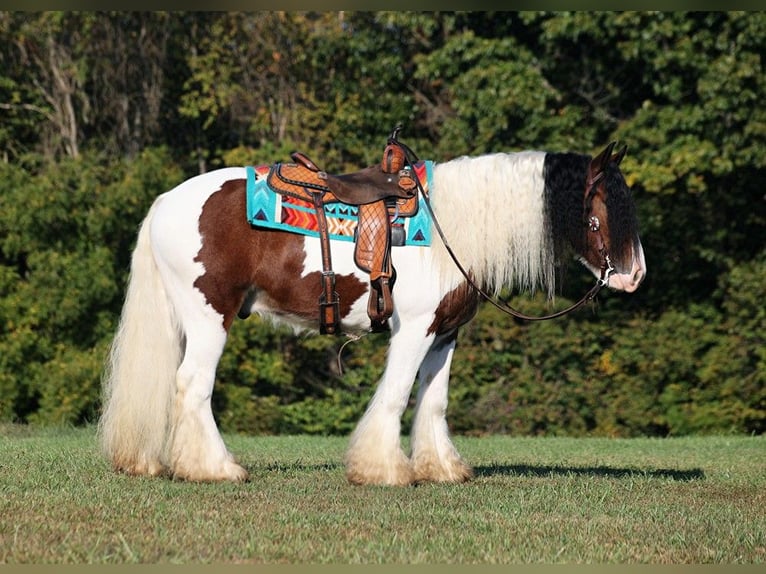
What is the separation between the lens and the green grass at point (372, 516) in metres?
5.10

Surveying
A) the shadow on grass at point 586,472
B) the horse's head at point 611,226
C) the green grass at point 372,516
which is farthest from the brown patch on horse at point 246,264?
the shadow on grass at point 586,472

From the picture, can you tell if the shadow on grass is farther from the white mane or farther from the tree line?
the tree line

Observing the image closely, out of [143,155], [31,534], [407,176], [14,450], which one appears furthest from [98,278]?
[31,534]

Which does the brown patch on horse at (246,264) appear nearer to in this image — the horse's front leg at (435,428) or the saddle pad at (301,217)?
the saddle pad at (301,217)

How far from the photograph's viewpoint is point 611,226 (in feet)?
24.0

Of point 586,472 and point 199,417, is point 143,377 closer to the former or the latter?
point 199,417

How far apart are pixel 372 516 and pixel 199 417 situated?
171 cm

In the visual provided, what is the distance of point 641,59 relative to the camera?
60.1 feet

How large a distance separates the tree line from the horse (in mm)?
8850

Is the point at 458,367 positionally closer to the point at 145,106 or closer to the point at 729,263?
the point at 729,263

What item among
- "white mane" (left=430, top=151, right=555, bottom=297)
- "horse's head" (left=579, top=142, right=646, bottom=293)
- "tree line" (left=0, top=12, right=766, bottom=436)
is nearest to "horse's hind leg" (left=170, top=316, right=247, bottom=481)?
"white mane" (left=430, top=151, right=555, bottom=297)

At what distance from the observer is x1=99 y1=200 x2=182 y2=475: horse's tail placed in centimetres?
743

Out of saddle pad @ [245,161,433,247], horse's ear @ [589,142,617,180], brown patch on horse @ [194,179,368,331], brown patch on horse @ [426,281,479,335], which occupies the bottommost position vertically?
brown patch on horse @ [426,281,479,335]

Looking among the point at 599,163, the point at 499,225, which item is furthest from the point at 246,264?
the point at 599,163
